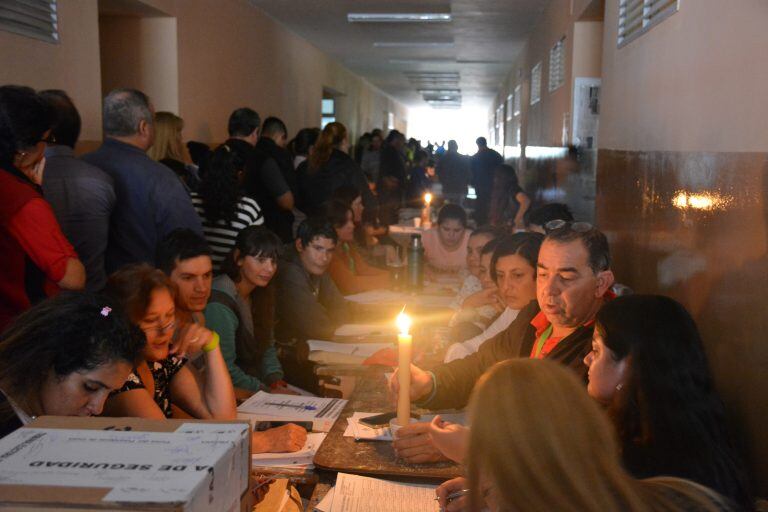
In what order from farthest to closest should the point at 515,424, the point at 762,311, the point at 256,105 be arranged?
the point at 256,105, the point at 762,311, the point at 515,424

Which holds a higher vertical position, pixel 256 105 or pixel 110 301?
pixel 256 105

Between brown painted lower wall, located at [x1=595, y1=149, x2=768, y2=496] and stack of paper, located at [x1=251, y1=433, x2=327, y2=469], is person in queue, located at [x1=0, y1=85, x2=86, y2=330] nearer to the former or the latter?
stack of paper, located at [x1=251, y1=433, x2=327, y2=469]

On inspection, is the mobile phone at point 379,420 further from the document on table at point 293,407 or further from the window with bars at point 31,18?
the window with bars at point 31,18

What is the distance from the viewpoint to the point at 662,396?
167cm

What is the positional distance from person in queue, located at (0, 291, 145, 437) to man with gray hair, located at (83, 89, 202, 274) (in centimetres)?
176

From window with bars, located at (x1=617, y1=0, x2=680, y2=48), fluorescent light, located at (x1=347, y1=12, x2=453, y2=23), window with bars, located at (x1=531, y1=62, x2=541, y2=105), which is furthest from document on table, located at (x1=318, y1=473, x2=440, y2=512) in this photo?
window with bars, located at (x1=531, y1=62, x2=541, y2=105)

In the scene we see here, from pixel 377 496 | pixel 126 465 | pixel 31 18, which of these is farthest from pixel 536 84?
pixel 126 465

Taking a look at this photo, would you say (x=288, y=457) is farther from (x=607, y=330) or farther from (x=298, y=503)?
(x=607, y=330)

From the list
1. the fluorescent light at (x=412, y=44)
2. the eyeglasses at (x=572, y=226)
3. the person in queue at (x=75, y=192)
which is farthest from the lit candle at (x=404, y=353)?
the fluorescent light at (x=412, y=44)

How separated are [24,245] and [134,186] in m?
0.97

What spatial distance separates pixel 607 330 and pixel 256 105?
779 centimetres

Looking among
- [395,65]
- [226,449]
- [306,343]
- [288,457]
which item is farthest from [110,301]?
[395,65]

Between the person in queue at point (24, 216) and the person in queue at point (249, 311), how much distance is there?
0.78m

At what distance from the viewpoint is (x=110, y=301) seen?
196 cm
